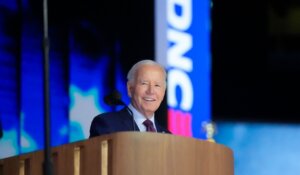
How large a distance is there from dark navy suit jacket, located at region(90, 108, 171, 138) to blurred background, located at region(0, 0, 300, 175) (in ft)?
7.16

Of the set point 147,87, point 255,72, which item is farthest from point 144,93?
point 255,72

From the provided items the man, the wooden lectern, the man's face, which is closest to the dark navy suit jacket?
the man

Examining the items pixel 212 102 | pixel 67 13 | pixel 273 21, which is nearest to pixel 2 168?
pixel 67 13

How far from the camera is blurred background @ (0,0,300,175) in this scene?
6496mm

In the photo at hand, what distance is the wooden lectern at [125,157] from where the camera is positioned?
12.3 feet

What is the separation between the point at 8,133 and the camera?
643cm

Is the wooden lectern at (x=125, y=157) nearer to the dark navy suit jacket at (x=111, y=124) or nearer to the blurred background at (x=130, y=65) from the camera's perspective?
the dark navy suit jacket at (x=111, y=124)

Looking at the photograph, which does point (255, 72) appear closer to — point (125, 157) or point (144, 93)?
point (144, 93)

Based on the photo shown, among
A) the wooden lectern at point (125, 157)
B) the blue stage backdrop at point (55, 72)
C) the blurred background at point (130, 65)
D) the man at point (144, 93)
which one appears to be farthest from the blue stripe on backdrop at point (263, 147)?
the wooden lectern at point (125, 157)

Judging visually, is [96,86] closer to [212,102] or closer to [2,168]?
[212,102]

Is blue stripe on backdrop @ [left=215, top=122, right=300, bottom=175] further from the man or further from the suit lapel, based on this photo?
the suit lapel

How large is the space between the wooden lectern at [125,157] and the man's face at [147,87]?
2.02ft

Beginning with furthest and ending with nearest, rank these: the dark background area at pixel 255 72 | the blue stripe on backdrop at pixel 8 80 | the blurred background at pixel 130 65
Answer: the dark background area at pixel 255 72 → the blurred background at pixel 130 65 → the blue stripe on backdrop at pixel 8 80

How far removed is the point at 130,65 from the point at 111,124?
3050mm
